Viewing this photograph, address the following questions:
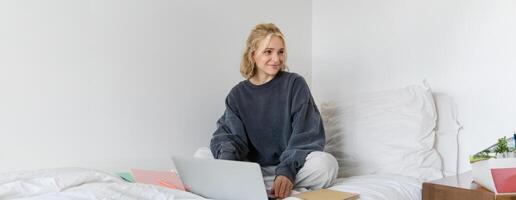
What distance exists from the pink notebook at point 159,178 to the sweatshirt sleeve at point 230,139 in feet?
0.53

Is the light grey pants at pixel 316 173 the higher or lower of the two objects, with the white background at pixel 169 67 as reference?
lower

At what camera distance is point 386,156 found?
1.35m

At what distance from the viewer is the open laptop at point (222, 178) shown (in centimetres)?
89

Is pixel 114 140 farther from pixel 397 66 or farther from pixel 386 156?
pixel 397 66

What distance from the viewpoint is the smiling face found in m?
1.29

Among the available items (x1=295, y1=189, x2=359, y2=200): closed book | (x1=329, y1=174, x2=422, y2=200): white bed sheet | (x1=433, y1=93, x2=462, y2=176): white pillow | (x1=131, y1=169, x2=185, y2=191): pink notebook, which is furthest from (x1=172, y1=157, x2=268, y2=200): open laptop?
(x1=433, y1=93, x2=462, y2=176): white pillow

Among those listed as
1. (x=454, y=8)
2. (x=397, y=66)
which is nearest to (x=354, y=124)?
(x=397, y=66)

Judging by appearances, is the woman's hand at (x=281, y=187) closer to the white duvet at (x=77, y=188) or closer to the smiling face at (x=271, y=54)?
the white duvet at (x=77, y=188)

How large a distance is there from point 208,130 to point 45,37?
64 cm

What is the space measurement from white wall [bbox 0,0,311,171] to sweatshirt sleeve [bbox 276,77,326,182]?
0.47m

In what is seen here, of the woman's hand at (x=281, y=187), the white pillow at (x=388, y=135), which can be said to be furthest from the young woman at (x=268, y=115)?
the white pillow at (x=388, y=135)

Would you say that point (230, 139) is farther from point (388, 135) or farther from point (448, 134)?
point (448, 134)

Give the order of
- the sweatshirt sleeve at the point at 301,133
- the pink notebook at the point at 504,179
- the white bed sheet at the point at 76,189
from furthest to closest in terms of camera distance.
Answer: the sweatshirt sleeve at the point at 301,133
the pink notebook at the point at 504,179
the white bed sheet at the point at 76,189

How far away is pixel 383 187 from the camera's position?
1.12 meters
